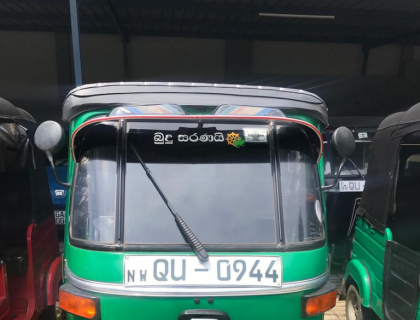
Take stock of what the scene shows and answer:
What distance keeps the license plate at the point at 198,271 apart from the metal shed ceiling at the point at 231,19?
6.04 metres

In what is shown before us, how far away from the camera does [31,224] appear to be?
10.6ft

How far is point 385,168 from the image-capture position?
3398 mm

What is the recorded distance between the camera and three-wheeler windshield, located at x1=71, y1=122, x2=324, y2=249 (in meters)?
2.23

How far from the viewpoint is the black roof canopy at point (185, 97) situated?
2.30m

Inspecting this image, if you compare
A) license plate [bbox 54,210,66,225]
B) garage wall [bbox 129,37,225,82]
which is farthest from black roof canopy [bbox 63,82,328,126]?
garage wall [bbox 129,37,225,82]

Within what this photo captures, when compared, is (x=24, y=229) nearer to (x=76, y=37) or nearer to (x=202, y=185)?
(x=202, y=185)

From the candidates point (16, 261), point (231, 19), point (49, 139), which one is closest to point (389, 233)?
point (49, 139)

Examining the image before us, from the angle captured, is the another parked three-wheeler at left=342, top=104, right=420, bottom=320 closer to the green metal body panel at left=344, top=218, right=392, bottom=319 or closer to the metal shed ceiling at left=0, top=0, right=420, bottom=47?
the green metal body panel at left=344, top=218, right=392, bottom=319

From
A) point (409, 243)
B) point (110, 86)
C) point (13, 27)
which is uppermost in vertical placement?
point (13, 27)

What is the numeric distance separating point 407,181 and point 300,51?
7.46m

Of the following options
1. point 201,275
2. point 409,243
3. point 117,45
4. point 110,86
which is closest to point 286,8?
point 117,45

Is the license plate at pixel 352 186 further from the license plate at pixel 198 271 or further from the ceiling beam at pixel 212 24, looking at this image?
the ceiling beam at pixel 212 24

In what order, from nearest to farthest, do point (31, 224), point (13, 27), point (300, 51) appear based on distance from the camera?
point (31, 224), point (13, 27), point (300, 51)

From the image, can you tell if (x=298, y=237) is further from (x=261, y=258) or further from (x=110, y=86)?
(x=110, y=86)
